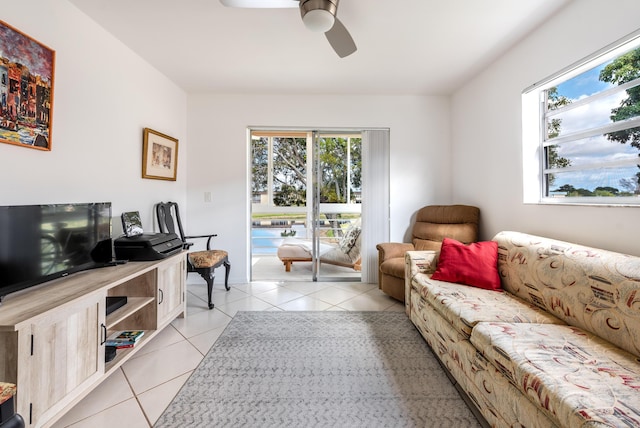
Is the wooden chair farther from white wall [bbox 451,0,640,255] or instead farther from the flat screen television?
white wall [bbox 451,0,640,255]

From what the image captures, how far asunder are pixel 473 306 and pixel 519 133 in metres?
1.70

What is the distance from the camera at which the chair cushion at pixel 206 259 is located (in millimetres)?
2585

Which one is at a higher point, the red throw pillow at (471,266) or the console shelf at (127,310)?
the red throw pillow at (471,266)

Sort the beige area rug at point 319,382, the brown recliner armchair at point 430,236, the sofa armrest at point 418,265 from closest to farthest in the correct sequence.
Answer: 1. the beige area rug at point 319,382
2. the sofa armrest at point 418,265
3. the brown recliner armchair at point 430,236

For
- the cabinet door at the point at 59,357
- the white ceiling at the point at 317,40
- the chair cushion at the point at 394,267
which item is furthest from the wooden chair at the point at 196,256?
the chair cushion at the point at 394,267

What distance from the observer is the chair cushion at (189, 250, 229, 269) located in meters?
2.58

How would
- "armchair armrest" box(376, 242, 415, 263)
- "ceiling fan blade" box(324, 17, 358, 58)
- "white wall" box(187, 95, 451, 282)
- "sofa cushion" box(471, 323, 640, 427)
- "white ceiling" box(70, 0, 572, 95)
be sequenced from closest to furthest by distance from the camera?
"sofa cushion" box(471, 323, 640, 427)
"ceiling fan blade" box(324, 17, 358, 58)
"white ceiling" box(70, 0, 572, 95)
"armchair armrest" box(376, 242, 415, 263)
"white wall" box(187, 95, 451, 282)

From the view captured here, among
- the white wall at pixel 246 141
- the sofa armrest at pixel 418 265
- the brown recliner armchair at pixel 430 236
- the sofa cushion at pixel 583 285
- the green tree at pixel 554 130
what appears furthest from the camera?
the white wall at pixel 246 141

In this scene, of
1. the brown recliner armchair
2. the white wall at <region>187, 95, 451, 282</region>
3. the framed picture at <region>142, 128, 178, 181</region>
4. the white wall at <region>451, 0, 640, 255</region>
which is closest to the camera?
the white wall at <region>451, 0, 640, 255</region>

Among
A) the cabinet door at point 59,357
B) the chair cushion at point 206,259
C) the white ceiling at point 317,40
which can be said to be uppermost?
the white ceiling at point 317,40

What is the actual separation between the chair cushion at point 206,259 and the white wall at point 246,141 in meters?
0.60

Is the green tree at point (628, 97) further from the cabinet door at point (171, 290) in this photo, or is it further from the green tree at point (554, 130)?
the cabinet door at point (171, 290)

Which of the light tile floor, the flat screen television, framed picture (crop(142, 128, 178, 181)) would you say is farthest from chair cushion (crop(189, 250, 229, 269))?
framed picture (crop(142, 128, 178, 181))

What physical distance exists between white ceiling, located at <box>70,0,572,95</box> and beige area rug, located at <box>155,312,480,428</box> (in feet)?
8.06
